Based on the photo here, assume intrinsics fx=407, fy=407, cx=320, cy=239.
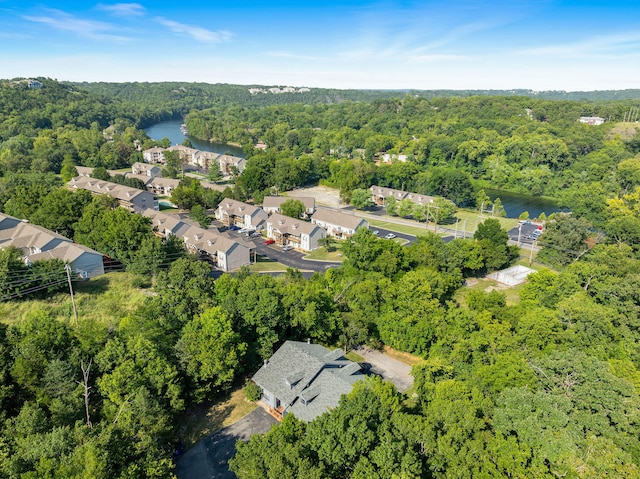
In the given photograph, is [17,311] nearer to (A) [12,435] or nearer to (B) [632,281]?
(A) [12,435]

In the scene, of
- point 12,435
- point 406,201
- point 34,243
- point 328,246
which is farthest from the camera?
point 406,201

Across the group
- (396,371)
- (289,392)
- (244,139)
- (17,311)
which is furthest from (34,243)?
(244,139)

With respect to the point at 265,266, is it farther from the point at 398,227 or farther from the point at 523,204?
the point at 523,204

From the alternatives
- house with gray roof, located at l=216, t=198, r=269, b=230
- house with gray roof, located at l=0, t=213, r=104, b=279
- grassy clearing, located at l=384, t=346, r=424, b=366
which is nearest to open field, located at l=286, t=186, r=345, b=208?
house with gray roof, located at l=216, t=198, r=269, b=230

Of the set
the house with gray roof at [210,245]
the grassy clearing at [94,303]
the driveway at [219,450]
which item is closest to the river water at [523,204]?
the house with gray roof at [210,245]

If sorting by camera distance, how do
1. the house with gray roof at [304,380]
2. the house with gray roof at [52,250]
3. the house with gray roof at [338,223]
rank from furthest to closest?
1. the house with gray roof at [338,223]
2. the house with gray roof at [52,250]
3. the house with gray roof at [304,380]

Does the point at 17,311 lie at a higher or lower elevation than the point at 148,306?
lower

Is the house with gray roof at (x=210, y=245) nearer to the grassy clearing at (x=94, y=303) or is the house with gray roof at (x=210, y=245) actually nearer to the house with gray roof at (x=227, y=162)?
the grassy clearing at (x=94, y=303)
